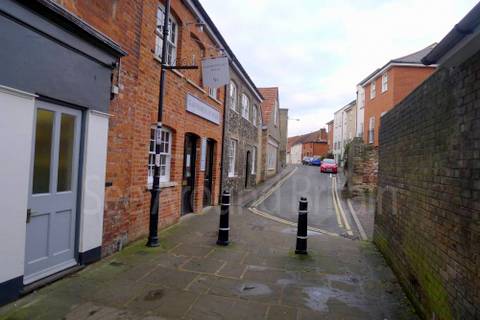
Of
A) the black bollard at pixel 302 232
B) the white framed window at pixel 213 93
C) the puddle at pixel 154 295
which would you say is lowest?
the puddle at pixel 154 295

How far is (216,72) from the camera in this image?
7961mm

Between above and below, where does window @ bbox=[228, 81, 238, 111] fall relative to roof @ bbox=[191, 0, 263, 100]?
below

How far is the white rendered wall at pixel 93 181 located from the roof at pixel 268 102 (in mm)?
19740

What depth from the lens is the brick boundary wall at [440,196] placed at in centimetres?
282

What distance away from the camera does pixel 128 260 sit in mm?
5512

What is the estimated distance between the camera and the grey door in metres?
4.14

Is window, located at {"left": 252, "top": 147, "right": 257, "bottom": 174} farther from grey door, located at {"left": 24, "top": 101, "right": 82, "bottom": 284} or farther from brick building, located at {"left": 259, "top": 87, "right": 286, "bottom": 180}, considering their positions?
grey door, located at {"left": 24, "top": 101, "right": 82, "bottom": 284}

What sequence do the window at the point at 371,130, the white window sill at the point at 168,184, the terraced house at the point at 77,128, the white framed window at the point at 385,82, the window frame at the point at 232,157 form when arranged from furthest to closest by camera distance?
the window at the point at 371,130
the white framed window at the point at 385,82
the window frame at the point at 232,157
the white window sill at the point at 168,184
the terraced house at the point at 77,128

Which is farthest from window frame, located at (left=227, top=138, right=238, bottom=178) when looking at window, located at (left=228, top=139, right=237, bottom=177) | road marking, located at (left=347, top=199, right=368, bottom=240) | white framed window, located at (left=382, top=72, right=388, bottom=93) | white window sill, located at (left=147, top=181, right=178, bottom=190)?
white framed window, located at (left=382, top=72, right=388, bottom=93)

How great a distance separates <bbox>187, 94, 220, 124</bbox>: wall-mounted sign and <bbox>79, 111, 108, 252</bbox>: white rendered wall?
12.8 ft

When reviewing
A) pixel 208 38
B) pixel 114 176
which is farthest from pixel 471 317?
pixel 208 38

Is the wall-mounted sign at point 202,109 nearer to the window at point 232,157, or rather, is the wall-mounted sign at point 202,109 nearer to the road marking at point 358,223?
the window at point 232,157

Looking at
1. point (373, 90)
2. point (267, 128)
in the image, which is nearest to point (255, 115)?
point (267, 128)

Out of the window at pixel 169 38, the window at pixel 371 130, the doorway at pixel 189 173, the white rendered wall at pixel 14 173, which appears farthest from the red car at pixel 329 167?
the white rendered wall at pixel 14 173
